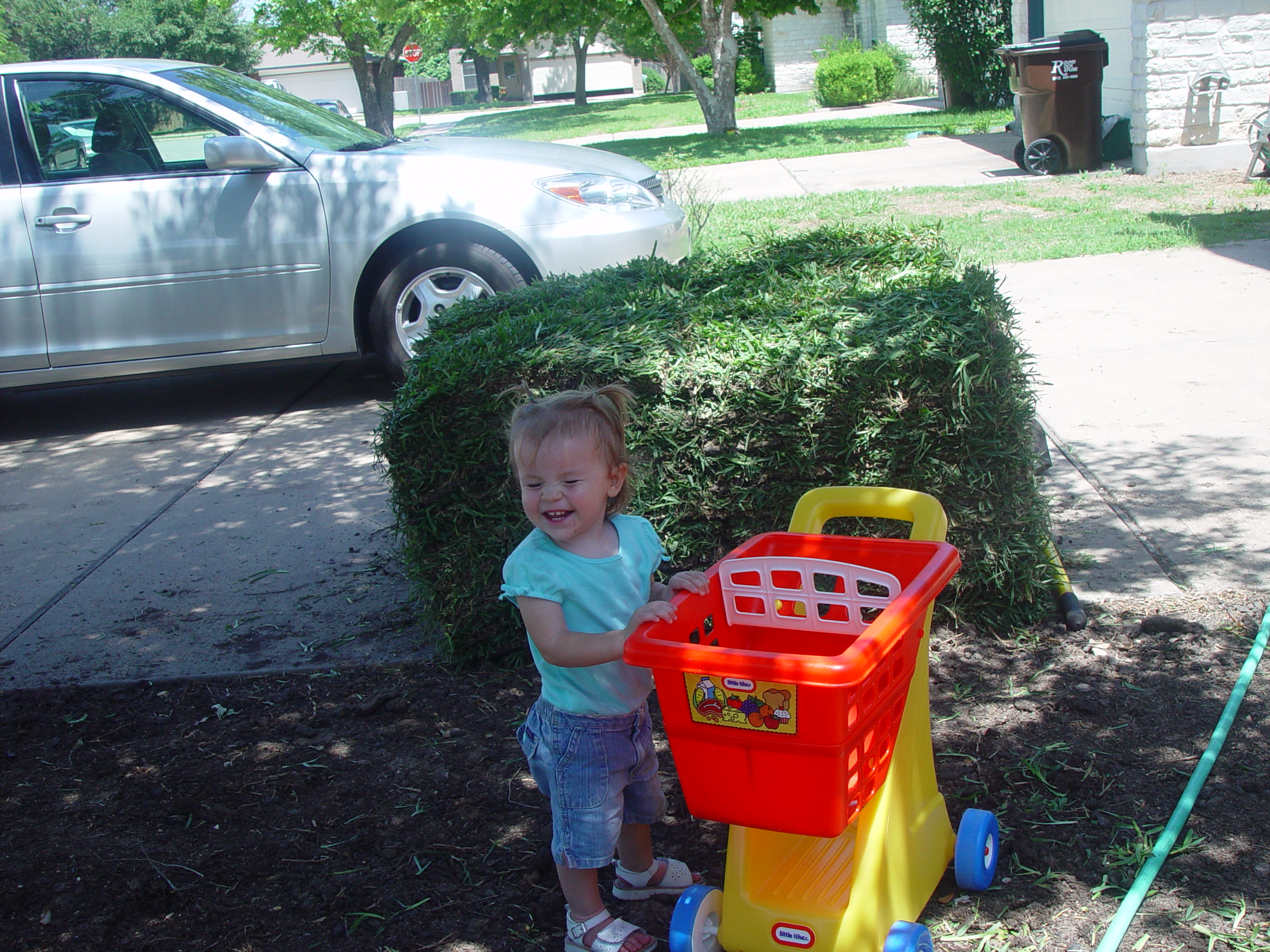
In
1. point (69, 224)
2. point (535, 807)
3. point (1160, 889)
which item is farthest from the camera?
point (69, 224)

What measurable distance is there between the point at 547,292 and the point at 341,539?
1.34 meters

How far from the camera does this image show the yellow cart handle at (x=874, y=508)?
2.44 metres

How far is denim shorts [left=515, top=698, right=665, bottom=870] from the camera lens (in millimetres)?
2314

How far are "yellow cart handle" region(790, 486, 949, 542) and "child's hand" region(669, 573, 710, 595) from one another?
1.41 feet

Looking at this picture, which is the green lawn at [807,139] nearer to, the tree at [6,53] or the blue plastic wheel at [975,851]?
the blue plastic wheel at [975,851]

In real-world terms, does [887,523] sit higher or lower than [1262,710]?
higher

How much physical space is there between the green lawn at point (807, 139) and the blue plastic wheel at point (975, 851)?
14.5 metres

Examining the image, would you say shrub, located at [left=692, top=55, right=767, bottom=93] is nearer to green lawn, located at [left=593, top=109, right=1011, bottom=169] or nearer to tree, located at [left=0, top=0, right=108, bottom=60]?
green lawn, located at [left=593, top=109, right=1011, bottom=169]

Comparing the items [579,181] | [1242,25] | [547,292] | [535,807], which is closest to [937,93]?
[1242,25]

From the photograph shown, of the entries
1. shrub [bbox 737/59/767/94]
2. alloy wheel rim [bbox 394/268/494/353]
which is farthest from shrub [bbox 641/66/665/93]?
alloy wheel rim [bbox 394/268/494/353]

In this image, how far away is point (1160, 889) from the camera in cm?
237

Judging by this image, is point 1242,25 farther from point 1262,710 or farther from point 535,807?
point 535,807

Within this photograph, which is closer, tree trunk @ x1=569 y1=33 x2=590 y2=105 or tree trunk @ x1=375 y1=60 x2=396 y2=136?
tree trunk @ x1=375 y1=60 x2=396 y2=136

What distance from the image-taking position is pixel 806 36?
37.4 m
